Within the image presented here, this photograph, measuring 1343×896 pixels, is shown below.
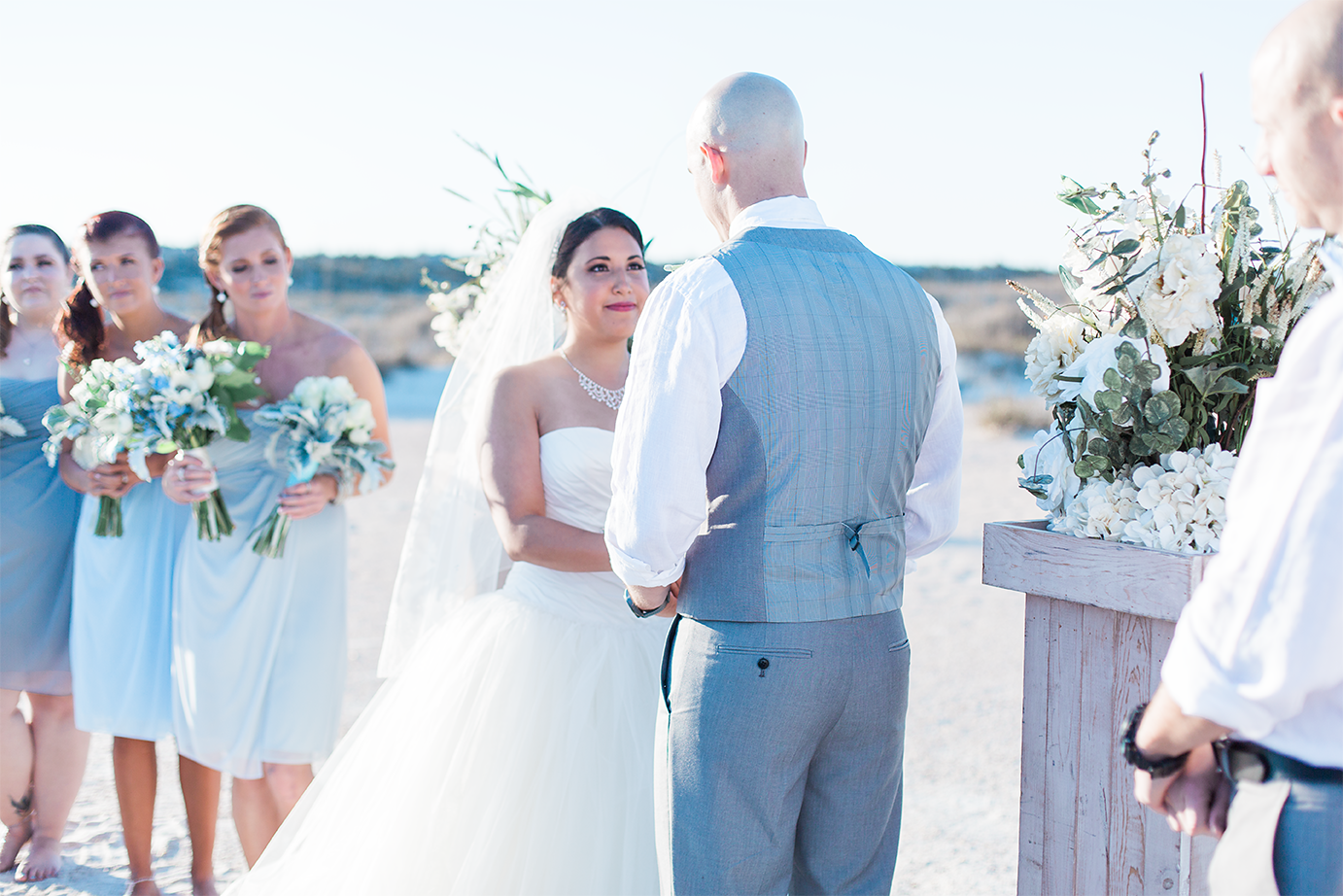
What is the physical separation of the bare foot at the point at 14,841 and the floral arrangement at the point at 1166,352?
3765 mm

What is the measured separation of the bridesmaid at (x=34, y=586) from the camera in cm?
396

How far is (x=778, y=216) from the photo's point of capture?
6.95 ft

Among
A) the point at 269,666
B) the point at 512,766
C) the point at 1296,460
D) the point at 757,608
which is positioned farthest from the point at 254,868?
the point at 1296,460

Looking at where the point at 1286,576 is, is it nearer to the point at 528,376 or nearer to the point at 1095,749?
the point at 1095,749

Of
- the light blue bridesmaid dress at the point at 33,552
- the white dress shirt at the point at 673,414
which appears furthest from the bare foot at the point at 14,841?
the white dress shirt at the point at 673,414

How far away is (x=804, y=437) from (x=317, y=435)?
2102 mm

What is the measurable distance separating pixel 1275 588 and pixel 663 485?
3.34 ft

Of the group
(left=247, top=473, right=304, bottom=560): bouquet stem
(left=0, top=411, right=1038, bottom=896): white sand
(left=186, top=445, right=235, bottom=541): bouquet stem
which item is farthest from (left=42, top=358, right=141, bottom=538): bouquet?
(left=0, top=411, right=1038, bottom=896): white sand

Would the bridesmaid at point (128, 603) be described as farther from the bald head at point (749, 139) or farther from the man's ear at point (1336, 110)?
the man's ear at point (1336, 110)

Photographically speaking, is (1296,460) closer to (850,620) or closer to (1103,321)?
(850,620)

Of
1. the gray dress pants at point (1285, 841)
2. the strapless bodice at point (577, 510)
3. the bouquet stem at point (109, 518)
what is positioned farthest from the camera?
the bouquet stem at point (109, 518)

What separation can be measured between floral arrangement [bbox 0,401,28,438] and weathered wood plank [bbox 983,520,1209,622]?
3519mm

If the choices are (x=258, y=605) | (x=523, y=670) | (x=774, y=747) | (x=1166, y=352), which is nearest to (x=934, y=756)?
(x=523, y=670)

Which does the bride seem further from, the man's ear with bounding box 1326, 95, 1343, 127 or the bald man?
the man's ear with bounding box 1326, 95, 1343, 127
